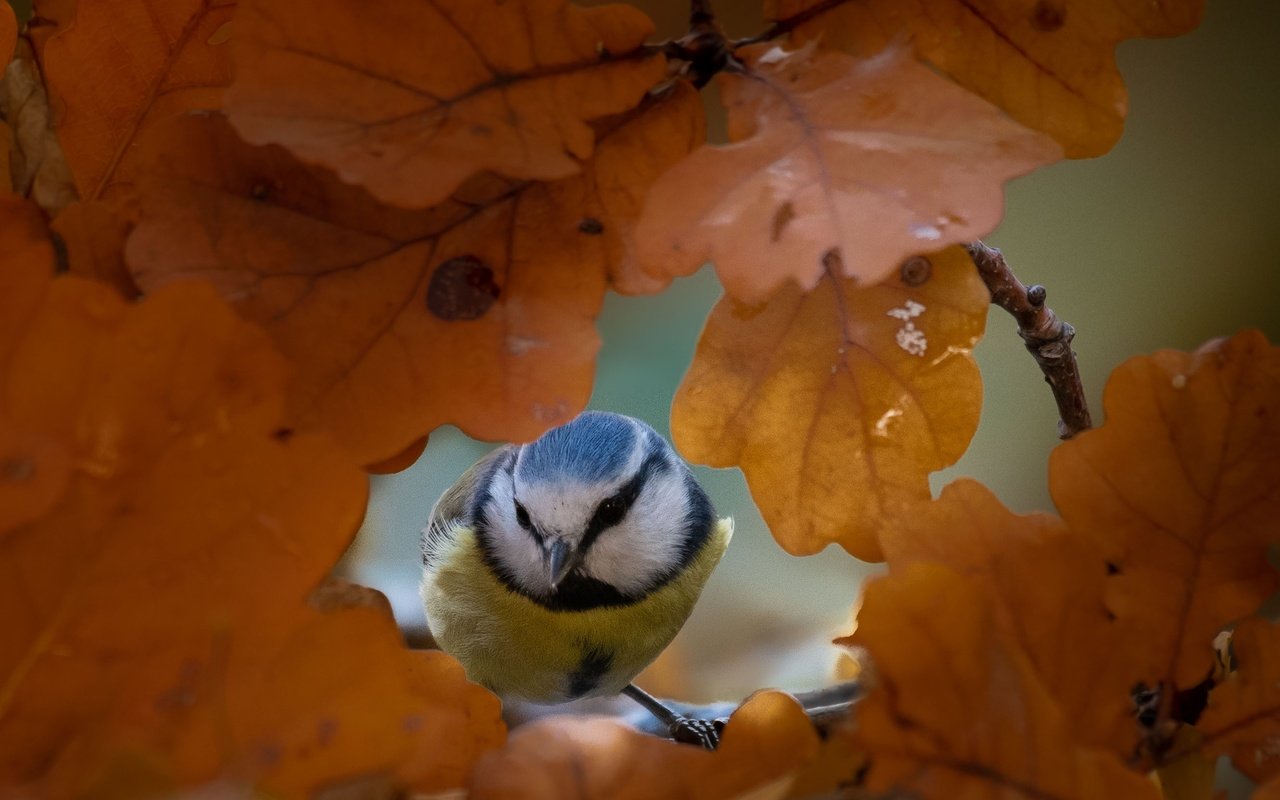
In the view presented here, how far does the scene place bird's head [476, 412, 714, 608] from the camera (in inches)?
35.8

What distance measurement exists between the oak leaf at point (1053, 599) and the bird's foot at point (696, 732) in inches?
22.9

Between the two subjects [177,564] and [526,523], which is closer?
[177,564]

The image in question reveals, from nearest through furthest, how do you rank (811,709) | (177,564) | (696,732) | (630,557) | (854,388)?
(177,564) < (854,388) < (811,709) < (696,732) < (630,557)

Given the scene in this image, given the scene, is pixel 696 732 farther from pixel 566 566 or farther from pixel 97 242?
pixel 97 242

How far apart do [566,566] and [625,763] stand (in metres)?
0.67

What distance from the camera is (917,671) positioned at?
22cm

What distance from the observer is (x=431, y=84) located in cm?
25

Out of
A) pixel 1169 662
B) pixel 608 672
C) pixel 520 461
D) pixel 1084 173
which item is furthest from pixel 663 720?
pixel 1169 662

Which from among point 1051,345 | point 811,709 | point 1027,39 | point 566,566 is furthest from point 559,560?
point 1027,39

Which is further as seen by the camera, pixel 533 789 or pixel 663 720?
pixel 663 720

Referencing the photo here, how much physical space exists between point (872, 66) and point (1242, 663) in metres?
0.16

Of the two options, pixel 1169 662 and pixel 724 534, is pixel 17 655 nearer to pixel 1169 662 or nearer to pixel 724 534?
pixel 1169 662

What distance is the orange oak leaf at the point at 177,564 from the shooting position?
0.66 feet

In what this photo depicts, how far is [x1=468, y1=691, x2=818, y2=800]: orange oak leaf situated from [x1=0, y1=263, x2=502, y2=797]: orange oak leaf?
2 cm
